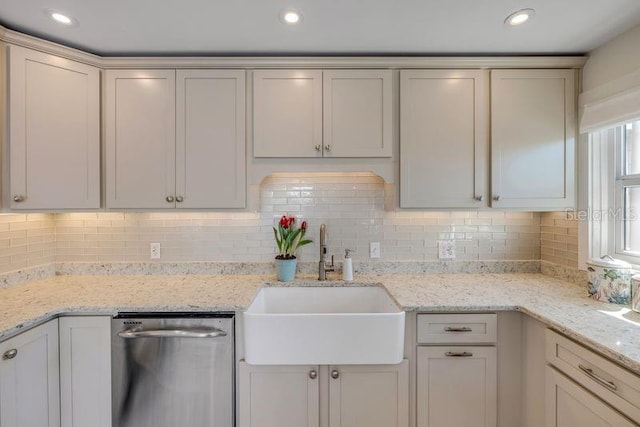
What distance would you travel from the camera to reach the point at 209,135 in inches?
71.7

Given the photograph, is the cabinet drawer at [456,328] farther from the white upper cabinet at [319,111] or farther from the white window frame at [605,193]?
the white upper cabinet at [319,111]

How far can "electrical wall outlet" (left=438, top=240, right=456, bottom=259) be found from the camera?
212 centimetres

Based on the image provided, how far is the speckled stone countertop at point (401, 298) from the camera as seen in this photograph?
1.22m

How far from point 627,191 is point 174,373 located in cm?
263

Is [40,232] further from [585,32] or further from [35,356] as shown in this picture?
[585,32]

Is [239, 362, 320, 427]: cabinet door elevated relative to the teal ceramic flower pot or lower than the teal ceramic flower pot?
lower

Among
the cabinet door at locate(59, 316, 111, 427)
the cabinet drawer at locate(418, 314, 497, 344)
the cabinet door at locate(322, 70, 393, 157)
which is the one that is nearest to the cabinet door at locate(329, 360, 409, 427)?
the cabinet drawer at locate(418, 314, 497, 344)

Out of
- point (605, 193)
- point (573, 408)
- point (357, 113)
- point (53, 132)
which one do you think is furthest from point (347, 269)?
point (53, 132)

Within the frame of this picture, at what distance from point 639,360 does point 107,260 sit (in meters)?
2.80

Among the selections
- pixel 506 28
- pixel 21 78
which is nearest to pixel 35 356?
pixel 21 78

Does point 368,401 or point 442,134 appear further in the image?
point 442,134

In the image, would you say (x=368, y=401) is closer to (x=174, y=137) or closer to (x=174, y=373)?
(x=174, y=373)

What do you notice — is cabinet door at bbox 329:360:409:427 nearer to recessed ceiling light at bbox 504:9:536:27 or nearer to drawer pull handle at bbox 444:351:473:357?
drawer pull handle at bbox 444:351:473:357

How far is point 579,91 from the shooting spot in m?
1.83
